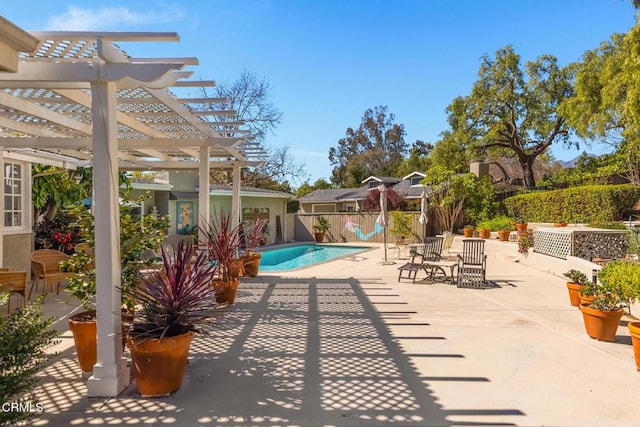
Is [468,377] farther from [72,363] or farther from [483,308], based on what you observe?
[72,363]

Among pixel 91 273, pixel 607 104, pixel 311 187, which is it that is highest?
pixel 607 104

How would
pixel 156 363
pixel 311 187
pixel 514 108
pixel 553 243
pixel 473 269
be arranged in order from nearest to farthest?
1. pixel 156 363
2. pixel 473 269
3. pixel 553 243
4. pixel 514 108
5. pixel 311 187

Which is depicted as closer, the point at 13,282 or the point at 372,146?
the point at 13,282

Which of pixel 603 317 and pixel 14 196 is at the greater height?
pixel 14 196

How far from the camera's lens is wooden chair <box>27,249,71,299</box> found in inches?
261

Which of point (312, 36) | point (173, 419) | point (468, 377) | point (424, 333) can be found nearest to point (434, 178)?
point (312, 36)

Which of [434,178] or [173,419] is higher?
[434,178]

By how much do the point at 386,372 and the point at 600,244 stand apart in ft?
26.6

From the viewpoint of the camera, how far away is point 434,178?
69.3ft

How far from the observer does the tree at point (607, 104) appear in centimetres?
1159

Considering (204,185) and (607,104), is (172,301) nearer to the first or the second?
(204,185)

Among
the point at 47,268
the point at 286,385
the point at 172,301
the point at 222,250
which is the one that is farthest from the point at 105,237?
the point at 47,268

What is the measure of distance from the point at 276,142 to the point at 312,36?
43.4 ft

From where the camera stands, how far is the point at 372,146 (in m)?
48.7
